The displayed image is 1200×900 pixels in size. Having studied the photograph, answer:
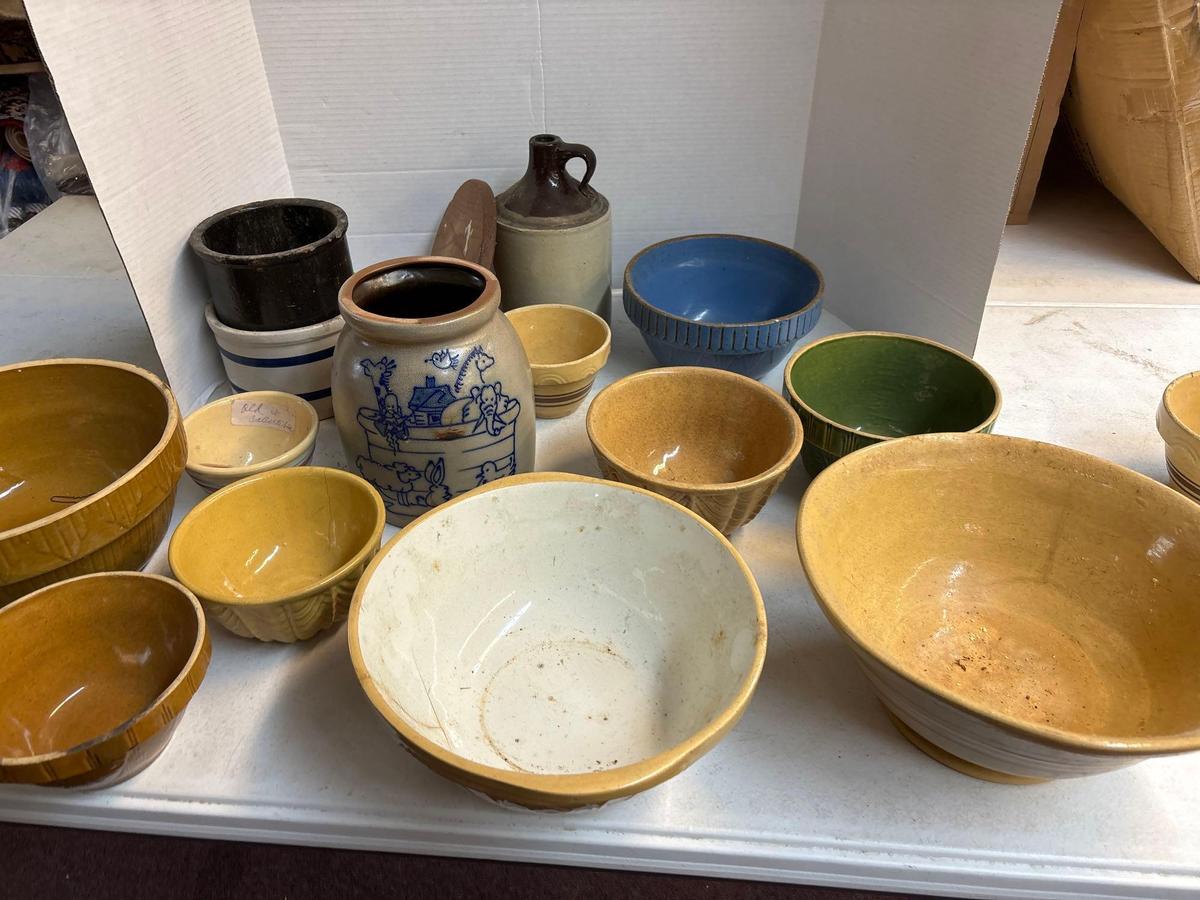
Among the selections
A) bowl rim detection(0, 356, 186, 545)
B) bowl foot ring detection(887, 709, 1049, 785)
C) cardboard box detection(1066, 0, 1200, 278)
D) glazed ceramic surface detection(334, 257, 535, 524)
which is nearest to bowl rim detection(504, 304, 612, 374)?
glazed ceramic surface detection(334, 257, 535, 524)

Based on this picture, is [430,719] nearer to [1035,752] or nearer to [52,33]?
[1035,752]

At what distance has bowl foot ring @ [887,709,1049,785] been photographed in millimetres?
584

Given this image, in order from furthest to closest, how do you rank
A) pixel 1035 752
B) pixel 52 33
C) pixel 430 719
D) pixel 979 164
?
pixel 979 164
pixel 52 33
pixel 430 719
pixel 1035 752

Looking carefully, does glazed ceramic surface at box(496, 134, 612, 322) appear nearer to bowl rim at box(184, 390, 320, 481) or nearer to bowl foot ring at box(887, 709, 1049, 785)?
bowl rim at box(184, 390, 320, 481)

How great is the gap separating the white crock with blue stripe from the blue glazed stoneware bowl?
357 millimetres

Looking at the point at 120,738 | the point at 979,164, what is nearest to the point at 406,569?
the point at 120,738

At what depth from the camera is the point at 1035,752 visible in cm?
48

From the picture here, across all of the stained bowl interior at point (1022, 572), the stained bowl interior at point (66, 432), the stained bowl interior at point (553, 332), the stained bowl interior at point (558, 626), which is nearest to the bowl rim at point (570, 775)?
the stained bowl interior at point (558, 626)

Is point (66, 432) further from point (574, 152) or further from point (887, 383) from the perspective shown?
point (887, 383)

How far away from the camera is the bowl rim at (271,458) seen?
77 centimetres

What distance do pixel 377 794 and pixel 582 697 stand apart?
167 mm

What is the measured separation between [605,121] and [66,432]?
30.0 inches

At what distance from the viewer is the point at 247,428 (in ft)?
2.92

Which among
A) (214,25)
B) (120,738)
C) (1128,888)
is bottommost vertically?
(1128,888)
